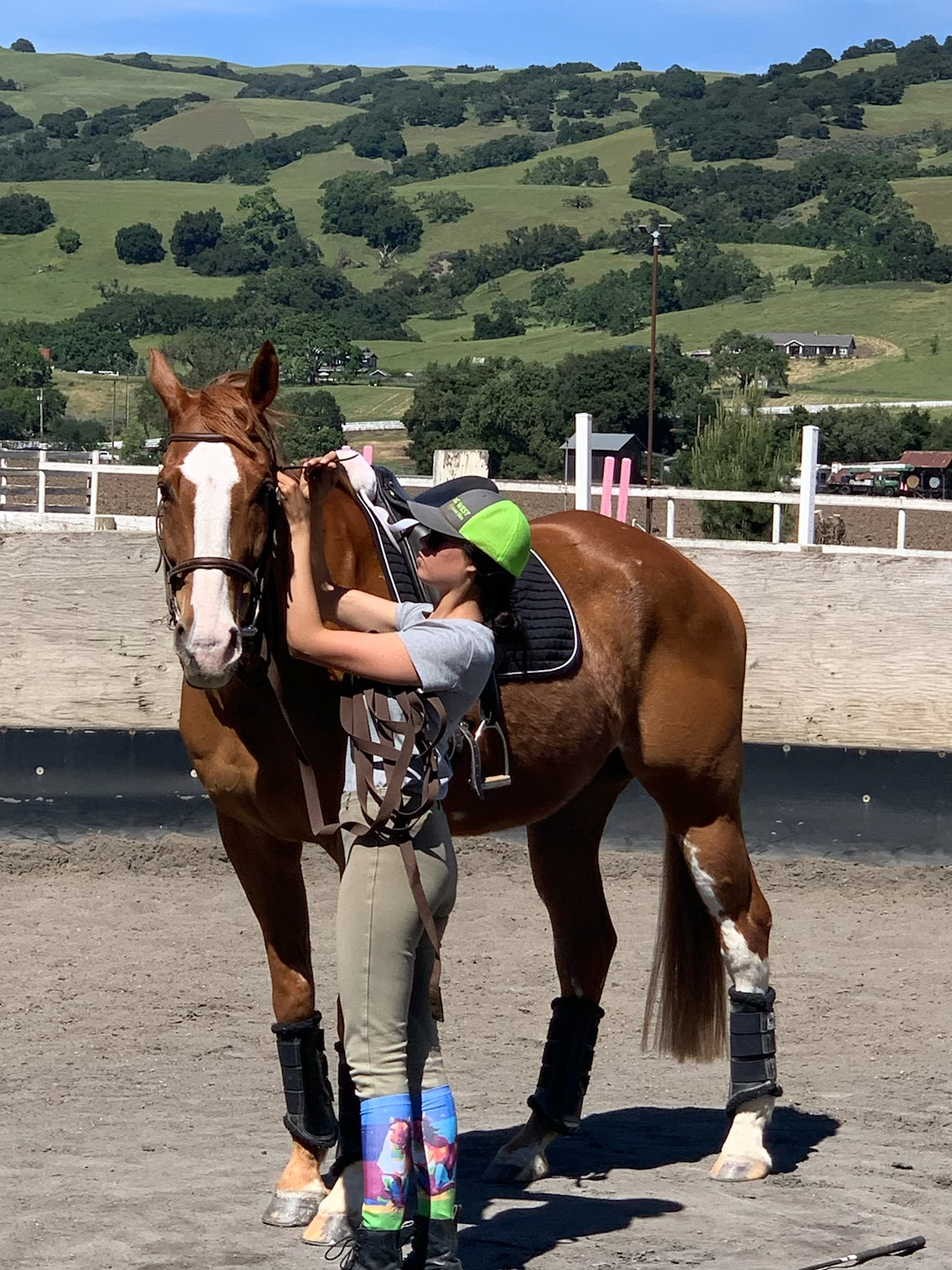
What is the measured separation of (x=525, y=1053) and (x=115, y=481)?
132ft

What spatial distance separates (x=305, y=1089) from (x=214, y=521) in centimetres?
159

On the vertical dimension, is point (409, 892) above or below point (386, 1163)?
above

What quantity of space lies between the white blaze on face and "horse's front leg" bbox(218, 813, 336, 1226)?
0.88m

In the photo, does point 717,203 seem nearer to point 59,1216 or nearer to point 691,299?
point 691,299

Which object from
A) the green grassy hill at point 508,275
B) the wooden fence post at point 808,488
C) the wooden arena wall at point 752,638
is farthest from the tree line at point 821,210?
the wooden arena wall at point 752,638

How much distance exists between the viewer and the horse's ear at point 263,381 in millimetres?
3658

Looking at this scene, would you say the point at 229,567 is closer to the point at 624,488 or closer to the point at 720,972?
the point at 720,972

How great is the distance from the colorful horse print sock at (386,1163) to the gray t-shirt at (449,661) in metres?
0.62

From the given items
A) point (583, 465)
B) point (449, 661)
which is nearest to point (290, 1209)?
point (449, 661)

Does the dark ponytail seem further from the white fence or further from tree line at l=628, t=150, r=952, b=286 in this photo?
tree line at l=628, t=150, r=952, b=286

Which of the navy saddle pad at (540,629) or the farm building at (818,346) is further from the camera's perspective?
the farm building at (818,346)

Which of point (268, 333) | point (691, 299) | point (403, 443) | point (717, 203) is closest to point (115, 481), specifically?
point (403, 443)

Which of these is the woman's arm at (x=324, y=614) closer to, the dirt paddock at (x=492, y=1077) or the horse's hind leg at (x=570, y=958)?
the dirt paddock at (x=492, y=1077)

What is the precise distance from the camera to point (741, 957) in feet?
15.9
